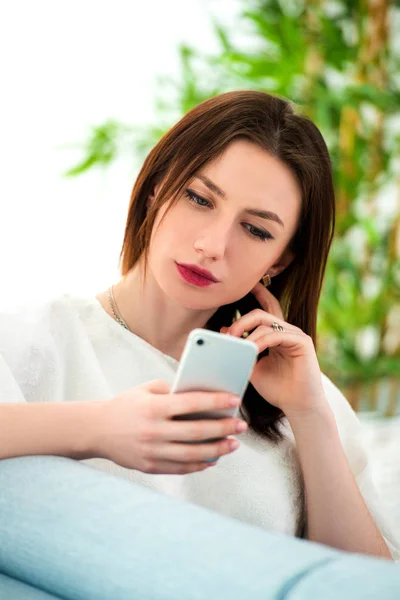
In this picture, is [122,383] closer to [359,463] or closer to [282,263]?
[282,263]

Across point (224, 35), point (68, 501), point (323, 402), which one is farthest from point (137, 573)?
point (224, 35)

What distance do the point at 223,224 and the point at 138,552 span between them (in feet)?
2.46

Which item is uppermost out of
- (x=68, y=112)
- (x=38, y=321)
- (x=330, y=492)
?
(x=68, y=112)

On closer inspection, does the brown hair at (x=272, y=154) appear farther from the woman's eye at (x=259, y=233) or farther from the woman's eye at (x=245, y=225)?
the woman's eye at (x=259, y=233)

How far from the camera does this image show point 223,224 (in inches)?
56.9

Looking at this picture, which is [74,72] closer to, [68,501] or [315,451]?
[315,451]

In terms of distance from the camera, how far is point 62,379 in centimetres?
149

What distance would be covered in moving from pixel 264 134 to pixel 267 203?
0.15 meters

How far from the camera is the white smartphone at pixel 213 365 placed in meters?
1.01

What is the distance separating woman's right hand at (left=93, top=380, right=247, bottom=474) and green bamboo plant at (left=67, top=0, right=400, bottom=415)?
2258 millimetres

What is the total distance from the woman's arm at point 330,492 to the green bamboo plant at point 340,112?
1783mm

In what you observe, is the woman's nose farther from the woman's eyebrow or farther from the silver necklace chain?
the silver necklace chain

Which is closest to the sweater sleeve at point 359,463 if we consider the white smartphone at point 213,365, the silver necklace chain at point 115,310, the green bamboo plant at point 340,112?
the silver necklace chain at point 115,310

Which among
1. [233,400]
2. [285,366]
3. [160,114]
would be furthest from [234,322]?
[160,114]
